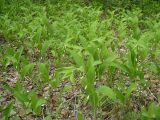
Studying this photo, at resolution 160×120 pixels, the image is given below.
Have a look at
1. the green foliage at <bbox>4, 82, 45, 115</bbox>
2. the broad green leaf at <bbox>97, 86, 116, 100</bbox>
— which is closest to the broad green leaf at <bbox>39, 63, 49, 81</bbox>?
the green foliage at <bbox>4, 82, 45, 115</bbox>

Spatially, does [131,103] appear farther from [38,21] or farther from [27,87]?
[38,21]

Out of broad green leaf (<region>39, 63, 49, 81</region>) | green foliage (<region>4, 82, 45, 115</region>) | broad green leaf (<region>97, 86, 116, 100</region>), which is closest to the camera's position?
broad green leaf (<region>97, 86, 116, 100</region>)

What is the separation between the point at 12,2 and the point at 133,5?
4.19m

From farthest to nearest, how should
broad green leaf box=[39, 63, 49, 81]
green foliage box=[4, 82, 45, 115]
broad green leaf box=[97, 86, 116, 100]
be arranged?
broad green leaf box=[39, 63, 49, 81], green foliage box=[4, 82, 45, 115], broad green leaf box=[97, 86, 116, 100]

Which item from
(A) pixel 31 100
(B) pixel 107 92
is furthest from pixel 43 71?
(B) pixel 107 92

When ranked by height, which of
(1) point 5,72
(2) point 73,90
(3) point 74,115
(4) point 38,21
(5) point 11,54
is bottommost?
(3) point 74,115

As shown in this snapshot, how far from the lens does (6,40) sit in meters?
6.80

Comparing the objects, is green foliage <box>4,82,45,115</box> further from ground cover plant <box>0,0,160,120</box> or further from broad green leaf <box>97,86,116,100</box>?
broad green leaf <box>97,86,116,100</box>

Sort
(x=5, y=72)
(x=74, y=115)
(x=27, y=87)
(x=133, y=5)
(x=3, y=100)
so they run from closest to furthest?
(x=74, y=115), (x=3, y=100), (x=27, y=87), (x=5, y=72), (x=133, y=5)

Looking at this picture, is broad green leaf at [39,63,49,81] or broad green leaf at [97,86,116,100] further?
broad green leaf at [39,63,49,81]

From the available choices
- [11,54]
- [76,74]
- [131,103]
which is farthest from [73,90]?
[11,54]

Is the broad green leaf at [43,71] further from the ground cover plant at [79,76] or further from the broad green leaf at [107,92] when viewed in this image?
the broad green leaf at [107,92]

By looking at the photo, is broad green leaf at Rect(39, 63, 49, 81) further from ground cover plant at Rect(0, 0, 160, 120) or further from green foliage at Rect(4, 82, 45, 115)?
green foliage at Rect(4, 82, 45, 115)

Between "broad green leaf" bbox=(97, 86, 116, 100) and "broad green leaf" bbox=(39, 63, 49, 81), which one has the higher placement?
"broad green leaf" bbox=(39, 63, 49, 81)
